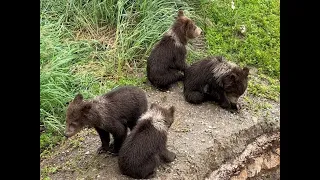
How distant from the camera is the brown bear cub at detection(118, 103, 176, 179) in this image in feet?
17.9

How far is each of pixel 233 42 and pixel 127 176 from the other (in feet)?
12.8

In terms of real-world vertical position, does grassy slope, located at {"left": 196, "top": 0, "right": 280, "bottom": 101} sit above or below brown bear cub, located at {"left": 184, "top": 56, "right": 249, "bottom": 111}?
below

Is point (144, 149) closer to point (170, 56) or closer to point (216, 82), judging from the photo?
point (216, 82)

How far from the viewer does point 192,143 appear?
636cm

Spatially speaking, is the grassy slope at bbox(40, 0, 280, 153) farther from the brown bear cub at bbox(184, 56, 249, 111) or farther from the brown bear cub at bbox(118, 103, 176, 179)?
the brown bear cub at bbox(118, 103, 176, 179)

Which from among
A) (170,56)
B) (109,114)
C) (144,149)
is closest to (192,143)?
(144,149)

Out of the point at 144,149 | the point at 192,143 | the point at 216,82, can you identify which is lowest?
the point at 192,143

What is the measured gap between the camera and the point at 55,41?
7.82 metres

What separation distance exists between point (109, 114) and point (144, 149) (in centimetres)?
62

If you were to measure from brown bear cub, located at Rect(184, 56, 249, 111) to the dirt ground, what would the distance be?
0.13 meters

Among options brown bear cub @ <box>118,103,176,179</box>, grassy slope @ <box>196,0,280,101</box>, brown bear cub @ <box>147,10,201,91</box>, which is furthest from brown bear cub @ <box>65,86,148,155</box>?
grassy slope @ <box>196,0,280,101</box>

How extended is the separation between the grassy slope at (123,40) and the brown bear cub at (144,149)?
70.9 inches
